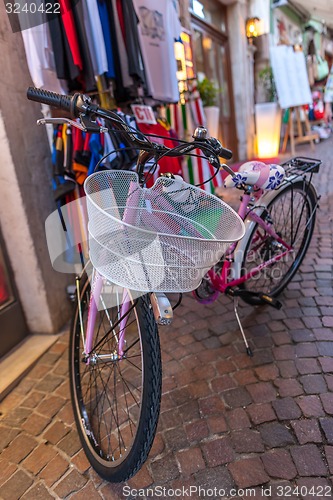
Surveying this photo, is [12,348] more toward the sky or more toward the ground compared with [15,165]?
more toward the ground

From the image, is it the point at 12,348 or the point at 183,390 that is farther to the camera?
the point at 12,348

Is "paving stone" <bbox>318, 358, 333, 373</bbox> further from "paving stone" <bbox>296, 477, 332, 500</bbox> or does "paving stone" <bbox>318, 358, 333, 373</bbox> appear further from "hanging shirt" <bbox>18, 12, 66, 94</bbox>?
"hanging shirt" <bbox>18, 12, 66, 94</bbox>

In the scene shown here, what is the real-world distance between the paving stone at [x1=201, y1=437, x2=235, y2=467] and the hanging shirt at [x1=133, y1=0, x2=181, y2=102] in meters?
2.93

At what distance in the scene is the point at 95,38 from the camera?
8.25ft

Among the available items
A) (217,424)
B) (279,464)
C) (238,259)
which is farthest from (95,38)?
(279,464)

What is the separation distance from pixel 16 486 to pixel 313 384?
1665mm

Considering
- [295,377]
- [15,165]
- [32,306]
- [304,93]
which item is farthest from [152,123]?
[304,93]

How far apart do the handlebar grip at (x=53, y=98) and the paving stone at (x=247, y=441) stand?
173cm

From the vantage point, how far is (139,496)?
152 cm

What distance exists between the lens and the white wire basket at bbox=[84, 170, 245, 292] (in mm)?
1137

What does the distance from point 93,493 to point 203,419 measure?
0.65 meters

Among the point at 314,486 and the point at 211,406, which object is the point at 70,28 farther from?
the point at 314,486

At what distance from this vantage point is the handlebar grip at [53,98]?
1.32m

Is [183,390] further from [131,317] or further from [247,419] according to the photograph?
→ [131,317]
